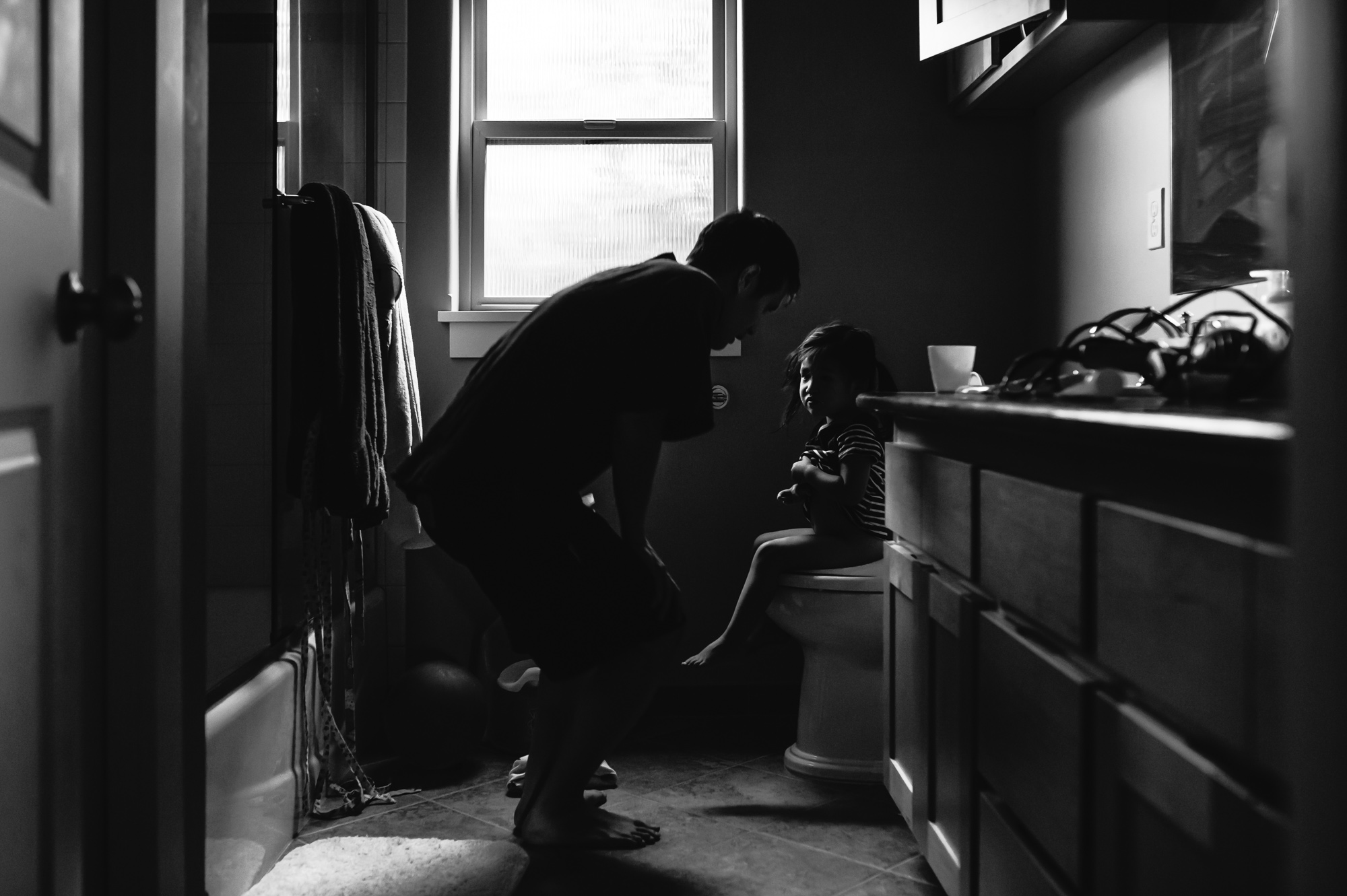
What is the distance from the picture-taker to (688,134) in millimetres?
2873

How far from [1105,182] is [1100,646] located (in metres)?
1.72

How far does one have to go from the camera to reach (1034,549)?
1.12 metres

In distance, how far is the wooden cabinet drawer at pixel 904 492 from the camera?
1673 millimetres

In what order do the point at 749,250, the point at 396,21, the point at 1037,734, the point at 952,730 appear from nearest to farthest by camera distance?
the point at 1037,734
the point at 952,730
the point at 749,250
the point at 396,21

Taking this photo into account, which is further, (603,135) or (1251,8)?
(603,135)


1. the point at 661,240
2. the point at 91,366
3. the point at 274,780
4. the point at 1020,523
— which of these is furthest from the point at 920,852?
the point at 661,240

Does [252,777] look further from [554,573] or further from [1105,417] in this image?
[1105,417]

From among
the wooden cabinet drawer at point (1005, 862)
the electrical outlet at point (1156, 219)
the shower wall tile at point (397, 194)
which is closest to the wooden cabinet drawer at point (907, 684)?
the wooden cabinet drawer at point (1005, 862)

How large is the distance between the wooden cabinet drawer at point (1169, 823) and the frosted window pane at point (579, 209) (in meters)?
2.16

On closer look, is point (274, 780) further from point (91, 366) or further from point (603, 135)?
point (603, 135)

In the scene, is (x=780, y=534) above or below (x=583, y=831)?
above

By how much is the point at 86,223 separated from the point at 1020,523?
1.05m

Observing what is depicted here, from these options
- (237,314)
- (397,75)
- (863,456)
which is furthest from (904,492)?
(397,75)

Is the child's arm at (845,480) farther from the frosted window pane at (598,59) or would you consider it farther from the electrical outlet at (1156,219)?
the frosted window pane at (598,59)
